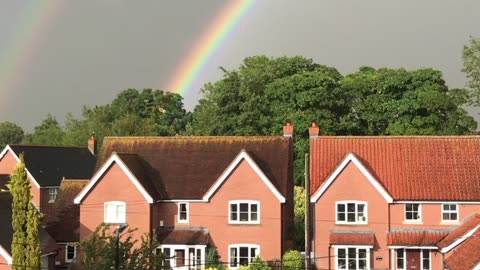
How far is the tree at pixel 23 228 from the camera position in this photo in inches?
1403

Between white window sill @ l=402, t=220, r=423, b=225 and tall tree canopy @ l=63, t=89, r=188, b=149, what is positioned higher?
tall tree canopy @ l=63, t=89, r=188, b=149

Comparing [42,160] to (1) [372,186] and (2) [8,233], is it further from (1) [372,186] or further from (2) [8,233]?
(1) [372,186]

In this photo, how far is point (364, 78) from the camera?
7475 cm

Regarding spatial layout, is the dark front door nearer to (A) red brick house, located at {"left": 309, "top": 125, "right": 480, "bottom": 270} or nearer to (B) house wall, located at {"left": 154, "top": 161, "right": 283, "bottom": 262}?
(A) red brick house, located at {"left": 309, "top": 125, "right": 480, "bottom": 270}

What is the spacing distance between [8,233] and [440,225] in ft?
82.8

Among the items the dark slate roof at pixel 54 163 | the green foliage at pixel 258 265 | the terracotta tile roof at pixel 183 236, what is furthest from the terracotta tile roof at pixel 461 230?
the dark slate roof at pixel 54 163

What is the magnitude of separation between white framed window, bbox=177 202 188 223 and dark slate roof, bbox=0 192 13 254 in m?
10.1

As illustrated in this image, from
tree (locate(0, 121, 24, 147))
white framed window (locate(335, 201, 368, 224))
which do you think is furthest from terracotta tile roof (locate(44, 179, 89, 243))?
tree (locate(0, 121, 24, 147))

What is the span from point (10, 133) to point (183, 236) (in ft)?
531

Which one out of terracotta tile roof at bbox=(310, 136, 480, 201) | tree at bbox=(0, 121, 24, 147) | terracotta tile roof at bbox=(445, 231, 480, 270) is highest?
tree at bbox=(0, 121, 24, 147)

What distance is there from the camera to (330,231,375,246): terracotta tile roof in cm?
4022

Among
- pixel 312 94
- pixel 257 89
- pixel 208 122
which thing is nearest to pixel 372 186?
pixel 312 94

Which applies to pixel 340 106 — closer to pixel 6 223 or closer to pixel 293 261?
pixel 293 261

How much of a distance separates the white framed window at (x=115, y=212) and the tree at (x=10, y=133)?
156015 millimetres
